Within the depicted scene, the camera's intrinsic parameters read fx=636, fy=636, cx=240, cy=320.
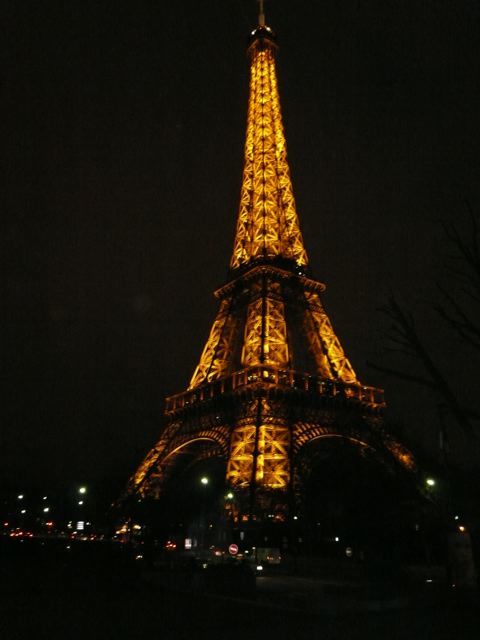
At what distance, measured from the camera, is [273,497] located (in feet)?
117

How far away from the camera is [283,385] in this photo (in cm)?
4191

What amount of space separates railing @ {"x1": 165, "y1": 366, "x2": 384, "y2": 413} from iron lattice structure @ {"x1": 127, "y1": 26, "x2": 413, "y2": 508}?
3.0 inches

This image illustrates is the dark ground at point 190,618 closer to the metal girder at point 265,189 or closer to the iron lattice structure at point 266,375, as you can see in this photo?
the iron lattice structure at point 266,375

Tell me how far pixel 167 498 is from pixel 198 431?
544cm

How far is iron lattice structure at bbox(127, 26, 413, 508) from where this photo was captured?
3916 centimetres

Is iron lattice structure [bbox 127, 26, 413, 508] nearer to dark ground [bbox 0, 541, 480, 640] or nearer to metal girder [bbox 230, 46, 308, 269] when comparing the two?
metal girder [bbox 230, 46, 308, 269]

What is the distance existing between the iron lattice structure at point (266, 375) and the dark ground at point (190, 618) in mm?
17789

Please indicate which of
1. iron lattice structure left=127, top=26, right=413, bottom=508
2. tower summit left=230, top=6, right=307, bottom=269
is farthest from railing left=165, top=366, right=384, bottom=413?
tower summit left=230, top=6, right=307, bottom=269

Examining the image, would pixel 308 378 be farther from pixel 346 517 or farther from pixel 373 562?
pixel 373 562

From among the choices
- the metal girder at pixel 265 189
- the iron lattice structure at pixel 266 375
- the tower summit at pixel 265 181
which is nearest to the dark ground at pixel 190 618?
the iron lattice structure at pixel 266 375

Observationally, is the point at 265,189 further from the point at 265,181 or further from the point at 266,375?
the point at 266,375

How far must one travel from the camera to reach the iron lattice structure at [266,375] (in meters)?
39.2

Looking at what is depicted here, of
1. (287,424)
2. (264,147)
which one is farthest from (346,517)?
(264,147)

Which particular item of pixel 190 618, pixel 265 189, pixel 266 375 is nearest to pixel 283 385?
pixel 266 375
